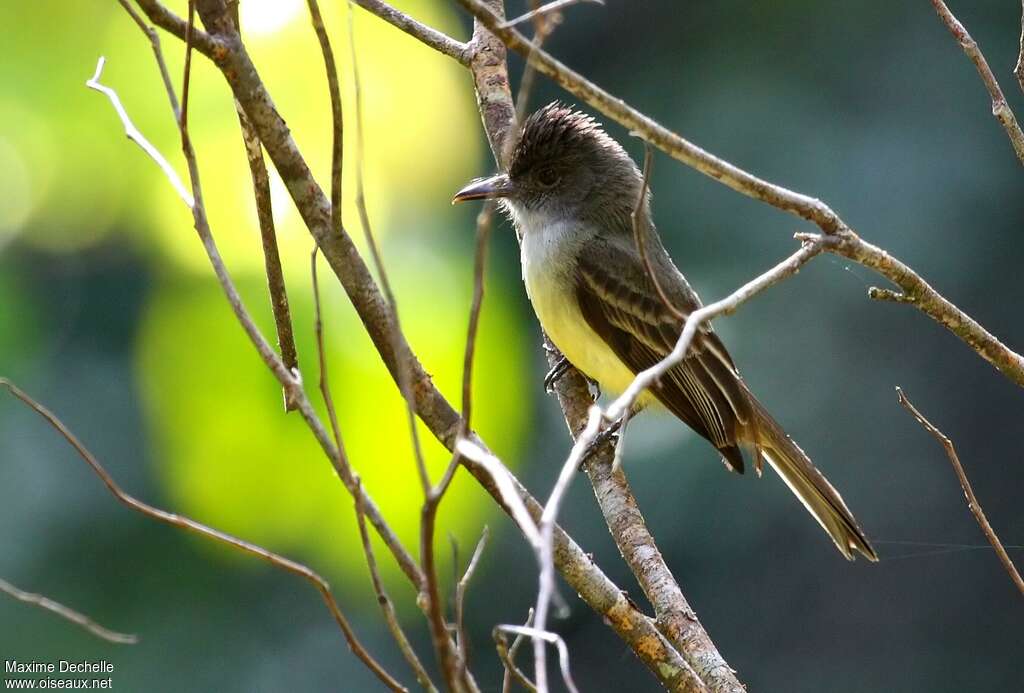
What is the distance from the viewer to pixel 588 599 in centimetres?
241

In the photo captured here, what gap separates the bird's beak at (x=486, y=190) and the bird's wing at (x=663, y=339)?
347mm

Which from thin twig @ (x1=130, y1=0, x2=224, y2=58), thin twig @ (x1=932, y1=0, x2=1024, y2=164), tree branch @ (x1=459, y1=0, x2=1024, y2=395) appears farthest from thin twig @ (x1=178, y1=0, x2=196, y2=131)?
thin twig @ (x1=932, y1=0, x2=1024, y2=164)

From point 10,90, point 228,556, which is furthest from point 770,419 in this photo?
point 10,90

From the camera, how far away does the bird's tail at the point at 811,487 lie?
144 inches

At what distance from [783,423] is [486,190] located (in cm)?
224

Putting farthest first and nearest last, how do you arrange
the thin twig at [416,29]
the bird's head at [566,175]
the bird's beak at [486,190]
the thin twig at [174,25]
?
the bird's head at [566,175] < the bird's beak at [486,190] < the thin twig at [416,29] < the thin twig at [174,25]

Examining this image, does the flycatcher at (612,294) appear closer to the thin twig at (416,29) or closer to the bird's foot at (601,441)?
the bird's foot at (601,441)

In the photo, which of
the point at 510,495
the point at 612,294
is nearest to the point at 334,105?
the point at 510,495

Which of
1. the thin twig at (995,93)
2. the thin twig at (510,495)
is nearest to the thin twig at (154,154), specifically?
the thin twig at (510,495)

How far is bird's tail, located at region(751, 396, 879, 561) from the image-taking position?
367 cm

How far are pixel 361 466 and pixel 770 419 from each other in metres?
1.41

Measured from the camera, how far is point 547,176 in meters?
4.35

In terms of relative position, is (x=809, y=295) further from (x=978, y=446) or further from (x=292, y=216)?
(x=292, y=216)

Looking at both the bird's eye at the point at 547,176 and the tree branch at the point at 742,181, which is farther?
the bird's eye at the point at 547,176
